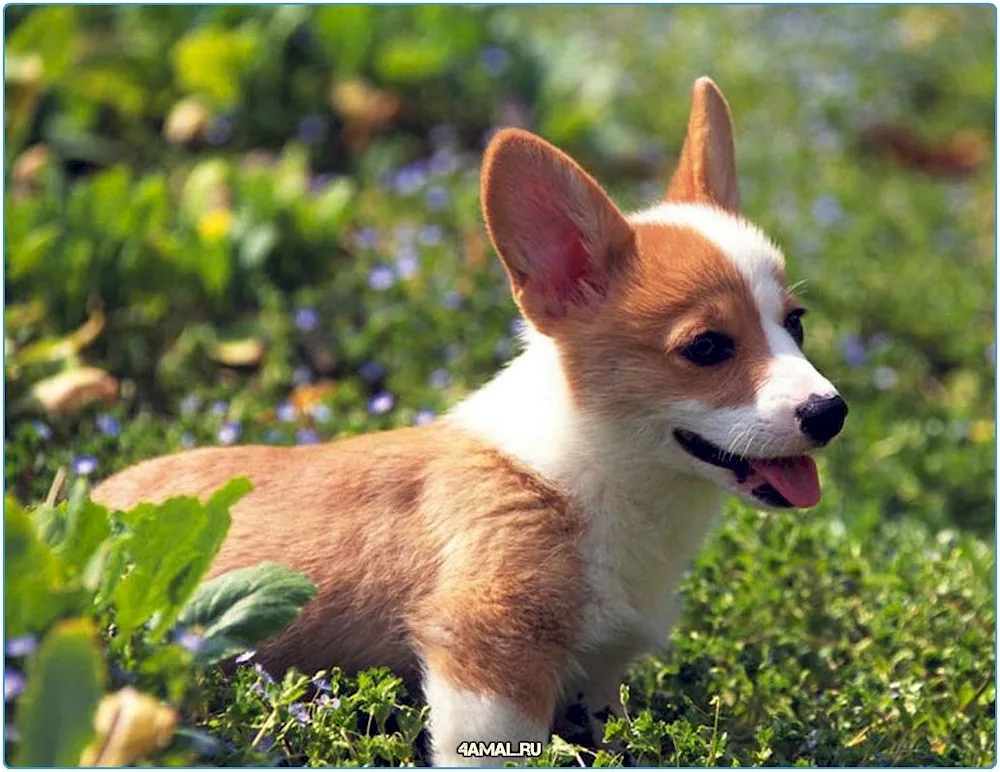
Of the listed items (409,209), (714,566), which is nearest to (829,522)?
(714,566)

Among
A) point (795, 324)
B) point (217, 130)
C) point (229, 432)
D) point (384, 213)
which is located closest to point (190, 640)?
point (795, 324)

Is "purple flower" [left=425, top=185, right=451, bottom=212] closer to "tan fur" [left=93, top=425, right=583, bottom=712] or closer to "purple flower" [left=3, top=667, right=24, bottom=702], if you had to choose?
"tan fur" [left=93, top=425, right=583, bottom=712]

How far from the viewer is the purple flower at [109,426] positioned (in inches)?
193

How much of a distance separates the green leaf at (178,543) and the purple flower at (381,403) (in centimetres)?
175

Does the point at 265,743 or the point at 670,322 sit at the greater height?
the point at 670,322

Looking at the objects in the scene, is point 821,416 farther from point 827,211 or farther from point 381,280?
point 827,211

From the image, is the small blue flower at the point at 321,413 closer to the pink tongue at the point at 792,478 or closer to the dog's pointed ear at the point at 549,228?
the dog's pointed ear at the point at 549,228

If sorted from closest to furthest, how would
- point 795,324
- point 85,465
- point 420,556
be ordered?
point 420,556, point 795,324, point 85,465

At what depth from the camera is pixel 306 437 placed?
487 cm

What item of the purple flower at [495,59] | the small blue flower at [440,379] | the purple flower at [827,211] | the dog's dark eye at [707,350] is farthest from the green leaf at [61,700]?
the purple flower at [827,211]

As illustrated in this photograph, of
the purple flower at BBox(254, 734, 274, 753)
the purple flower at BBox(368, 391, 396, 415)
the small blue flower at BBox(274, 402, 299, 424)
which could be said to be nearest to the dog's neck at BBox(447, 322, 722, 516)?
the purple flower at BBox(254, 734, 274, 753)

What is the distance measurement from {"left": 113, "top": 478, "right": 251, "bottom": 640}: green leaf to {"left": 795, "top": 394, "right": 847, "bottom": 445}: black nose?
1293 mm

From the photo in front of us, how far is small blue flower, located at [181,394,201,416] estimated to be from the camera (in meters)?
5.21

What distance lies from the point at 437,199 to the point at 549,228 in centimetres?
325
